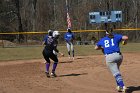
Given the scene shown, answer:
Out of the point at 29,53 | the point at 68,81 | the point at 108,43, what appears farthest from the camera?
the point at 29,53

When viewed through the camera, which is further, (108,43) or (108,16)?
(108,16)

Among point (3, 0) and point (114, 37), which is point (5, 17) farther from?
point (114, 37)

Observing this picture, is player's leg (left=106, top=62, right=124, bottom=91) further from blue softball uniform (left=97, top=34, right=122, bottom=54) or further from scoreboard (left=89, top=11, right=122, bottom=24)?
scoreboard (left=89, top=11, right=122, bottom=24)

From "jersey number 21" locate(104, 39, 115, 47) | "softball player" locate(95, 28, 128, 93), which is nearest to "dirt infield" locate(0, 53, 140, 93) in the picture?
"softball player" locate(95, 28, 128, 93)

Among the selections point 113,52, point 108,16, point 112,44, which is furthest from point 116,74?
point 108,16

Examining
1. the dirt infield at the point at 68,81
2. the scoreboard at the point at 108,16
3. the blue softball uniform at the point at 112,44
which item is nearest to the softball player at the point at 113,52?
the blue softball uniform at the point at 112,44

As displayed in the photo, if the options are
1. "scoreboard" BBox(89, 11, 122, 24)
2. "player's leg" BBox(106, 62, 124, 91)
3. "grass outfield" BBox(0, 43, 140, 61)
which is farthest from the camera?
"scoreboard" BBox(89, 11, 122, 24)

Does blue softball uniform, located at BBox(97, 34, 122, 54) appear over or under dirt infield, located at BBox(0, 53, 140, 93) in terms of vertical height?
over

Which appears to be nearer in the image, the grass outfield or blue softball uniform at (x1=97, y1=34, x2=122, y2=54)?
blue softball uniform at (x1=97, y1=34, x2=122, y2=54)

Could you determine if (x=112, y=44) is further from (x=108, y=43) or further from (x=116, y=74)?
(x=116, y=74)

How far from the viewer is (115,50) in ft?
38.5

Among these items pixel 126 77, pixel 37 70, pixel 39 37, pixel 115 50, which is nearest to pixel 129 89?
pixel 115 50

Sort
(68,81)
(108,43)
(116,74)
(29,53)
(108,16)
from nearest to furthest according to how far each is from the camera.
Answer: (116,74)
(108,43)
(68,81)
(29,53)
(108,16)

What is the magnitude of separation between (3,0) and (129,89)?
5740 centimetres
